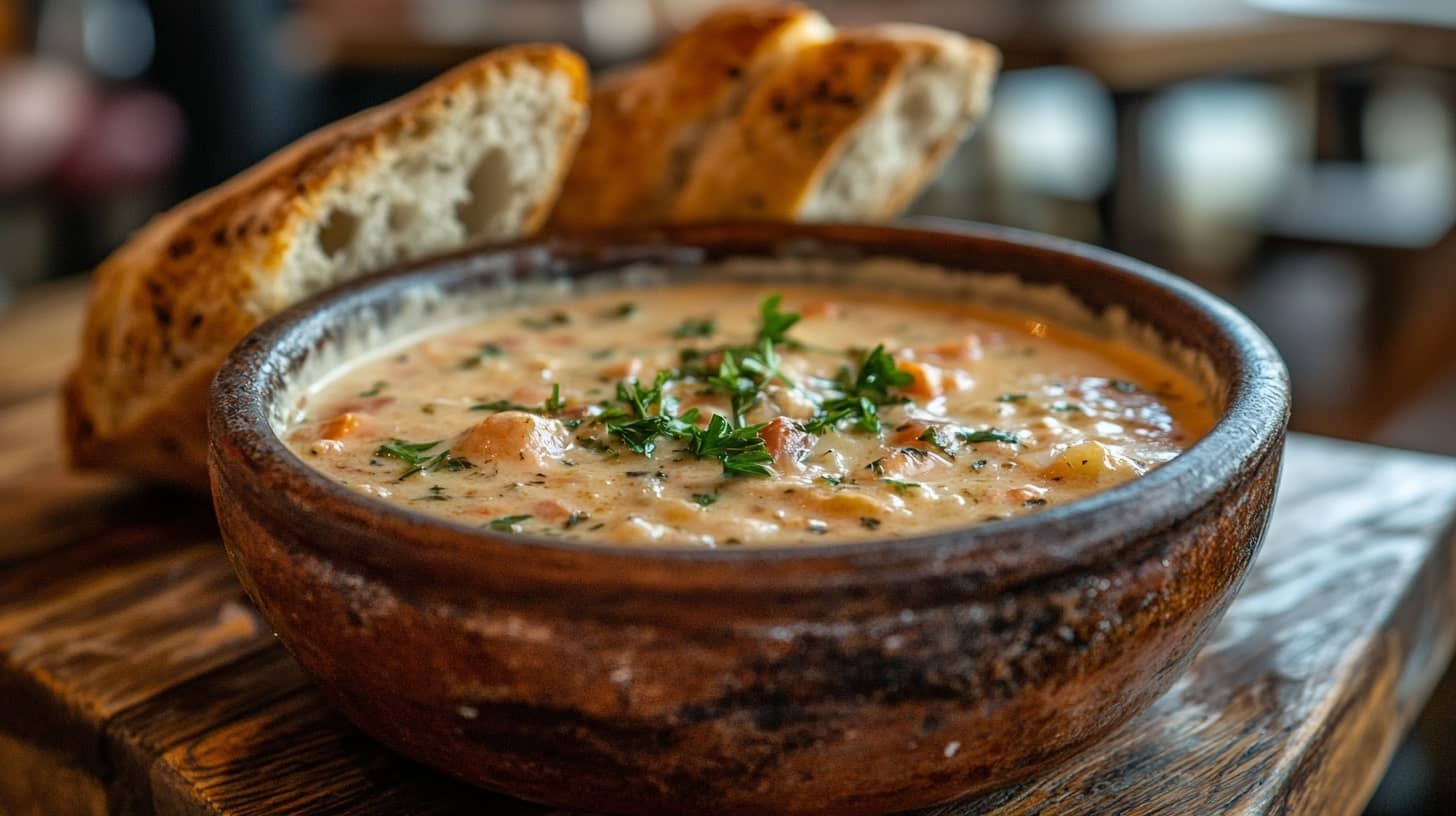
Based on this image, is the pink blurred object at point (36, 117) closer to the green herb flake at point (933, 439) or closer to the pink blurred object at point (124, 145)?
the pink blurred object at point (124, 145)

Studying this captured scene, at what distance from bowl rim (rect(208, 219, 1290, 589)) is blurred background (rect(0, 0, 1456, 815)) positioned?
3.44m

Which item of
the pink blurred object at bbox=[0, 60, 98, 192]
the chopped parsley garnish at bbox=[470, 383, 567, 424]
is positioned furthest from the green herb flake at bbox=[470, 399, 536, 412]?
the pink blurred object at bbox=[0, 60, 98, 192]

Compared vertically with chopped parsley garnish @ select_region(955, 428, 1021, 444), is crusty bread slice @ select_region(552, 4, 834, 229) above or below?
above

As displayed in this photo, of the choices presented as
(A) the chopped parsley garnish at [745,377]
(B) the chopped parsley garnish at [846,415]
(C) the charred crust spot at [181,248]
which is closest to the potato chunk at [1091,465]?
(B) the chopped parsley garnish at [846,415]

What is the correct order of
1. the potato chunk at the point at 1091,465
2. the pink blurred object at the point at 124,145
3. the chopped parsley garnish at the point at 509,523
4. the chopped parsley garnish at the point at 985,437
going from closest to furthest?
1. the chopped parsley garnish at the point at 509,523
2. the potato chunk at the point at 1091,465
3. the chopped parsley garnish at the point at 985,437
4. the pink blurred object at the point at 124,145

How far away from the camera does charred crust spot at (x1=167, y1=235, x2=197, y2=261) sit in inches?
79.0

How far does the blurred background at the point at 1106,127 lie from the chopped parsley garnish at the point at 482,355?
3.51 metres

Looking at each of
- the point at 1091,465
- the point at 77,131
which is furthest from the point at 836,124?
the point at 77,131

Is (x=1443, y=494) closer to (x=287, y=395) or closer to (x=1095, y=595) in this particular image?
(x=1095, y=595)

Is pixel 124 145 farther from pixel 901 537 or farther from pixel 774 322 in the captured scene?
pixel 901 537

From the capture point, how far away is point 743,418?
178cm

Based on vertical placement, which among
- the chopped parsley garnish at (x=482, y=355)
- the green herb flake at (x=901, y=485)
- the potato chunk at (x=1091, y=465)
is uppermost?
the potato chunk at (x=1091, y=465)

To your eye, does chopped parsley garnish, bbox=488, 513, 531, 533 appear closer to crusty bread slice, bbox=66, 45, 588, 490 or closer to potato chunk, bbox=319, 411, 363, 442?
potato chunk, bbox=319, 411, 363, 442

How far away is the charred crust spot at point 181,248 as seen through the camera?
201 cm
